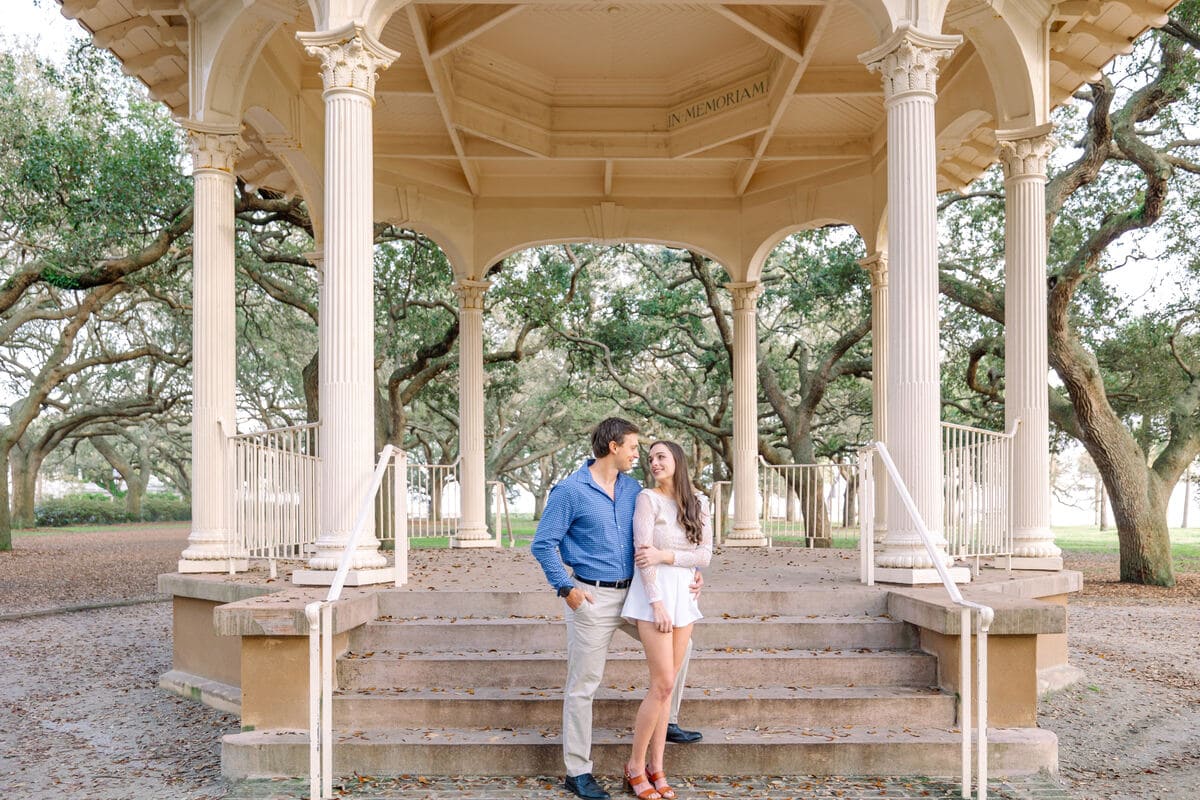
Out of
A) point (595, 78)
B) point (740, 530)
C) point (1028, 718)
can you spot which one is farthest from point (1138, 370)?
point (1028, 718)

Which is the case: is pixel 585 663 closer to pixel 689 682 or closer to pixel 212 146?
pixel 689 682

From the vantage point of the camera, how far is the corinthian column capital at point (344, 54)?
733 centimetres

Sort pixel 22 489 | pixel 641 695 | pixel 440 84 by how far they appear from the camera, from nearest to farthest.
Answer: pixel 641 695, pixel 440 84, pixel 22 489

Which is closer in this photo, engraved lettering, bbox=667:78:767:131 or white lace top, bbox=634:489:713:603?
white lace top, bbox=634:489:713:603

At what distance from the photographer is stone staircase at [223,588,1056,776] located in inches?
207

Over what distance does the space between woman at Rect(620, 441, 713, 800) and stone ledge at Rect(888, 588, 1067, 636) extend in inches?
67.2

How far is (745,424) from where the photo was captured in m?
14.3

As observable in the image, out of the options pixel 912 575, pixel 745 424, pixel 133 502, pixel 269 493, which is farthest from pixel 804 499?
pixel 133 502

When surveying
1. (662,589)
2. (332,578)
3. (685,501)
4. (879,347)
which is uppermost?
(879,347)

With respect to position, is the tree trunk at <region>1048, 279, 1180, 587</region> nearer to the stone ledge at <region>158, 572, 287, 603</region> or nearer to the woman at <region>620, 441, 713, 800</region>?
the woman at <region>620, 441, 713, 800</region>

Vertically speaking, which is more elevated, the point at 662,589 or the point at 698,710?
the point at 662,589

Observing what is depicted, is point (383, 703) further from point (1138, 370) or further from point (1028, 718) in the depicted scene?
point (1138, 370)

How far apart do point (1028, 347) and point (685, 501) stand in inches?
210

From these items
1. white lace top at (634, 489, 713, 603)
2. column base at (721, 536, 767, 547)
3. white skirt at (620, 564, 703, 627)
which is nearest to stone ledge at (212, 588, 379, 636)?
white skirt at (620, 564, 703, 627)
